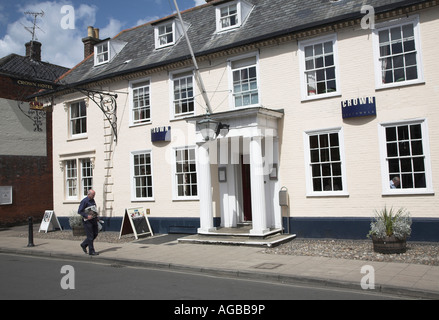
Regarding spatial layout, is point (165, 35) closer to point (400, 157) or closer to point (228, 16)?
point (228, 16)

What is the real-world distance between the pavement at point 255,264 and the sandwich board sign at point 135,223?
28.6 inches

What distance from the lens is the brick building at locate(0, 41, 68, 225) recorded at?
2102cm

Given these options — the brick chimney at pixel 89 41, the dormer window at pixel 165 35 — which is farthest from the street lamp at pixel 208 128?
the brick chimney at pixel 89 41

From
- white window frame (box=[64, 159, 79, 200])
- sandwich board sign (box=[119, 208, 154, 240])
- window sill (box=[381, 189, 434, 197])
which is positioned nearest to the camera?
window sill (box=[381, 189, 434, 197])

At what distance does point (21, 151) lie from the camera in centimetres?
2188

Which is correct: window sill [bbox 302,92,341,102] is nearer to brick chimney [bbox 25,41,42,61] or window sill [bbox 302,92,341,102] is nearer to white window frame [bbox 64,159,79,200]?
white window frame [bbox 64,159,79,200]

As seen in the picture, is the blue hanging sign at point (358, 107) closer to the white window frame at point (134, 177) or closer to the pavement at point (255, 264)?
the pavement at point (255, 264)

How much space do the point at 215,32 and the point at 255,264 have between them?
9.54 meters

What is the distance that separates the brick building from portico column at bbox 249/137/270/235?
1245 centimetres

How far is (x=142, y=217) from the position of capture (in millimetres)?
15109

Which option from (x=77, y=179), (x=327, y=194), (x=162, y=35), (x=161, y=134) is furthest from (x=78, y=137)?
(x=327, y=194)

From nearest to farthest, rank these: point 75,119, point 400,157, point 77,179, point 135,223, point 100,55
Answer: point 400,157
point 135,223
point 77,179
point 75,119
point 100,55

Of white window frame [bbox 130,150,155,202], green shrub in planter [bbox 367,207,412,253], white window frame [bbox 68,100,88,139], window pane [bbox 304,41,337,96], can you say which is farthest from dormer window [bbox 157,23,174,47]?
green shrub in planter [bbox 367,207,412,253]
